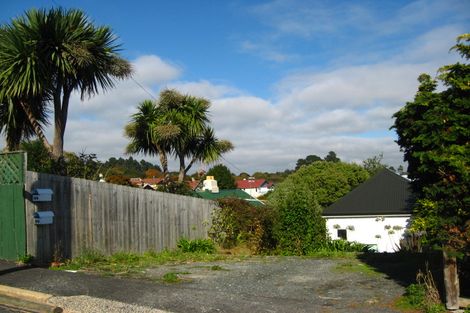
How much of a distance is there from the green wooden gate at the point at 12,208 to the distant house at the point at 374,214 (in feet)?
67.3

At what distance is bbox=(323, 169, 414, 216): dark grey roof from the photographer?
28.4 metres

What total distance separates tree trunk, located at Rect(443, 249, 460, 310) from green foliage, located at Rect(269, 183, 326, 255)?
9812 millimetres

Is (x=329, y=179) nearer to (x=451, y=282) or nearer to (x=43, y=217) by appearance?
(x=43, y=217)

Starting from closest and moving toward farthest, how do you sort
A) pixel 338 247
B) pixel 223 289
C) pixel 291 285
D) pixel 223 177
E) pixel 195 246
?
pixel 223 289 → pixel 291 285 → pixel 195 246 → pixel 338 247 → pixel 223 177

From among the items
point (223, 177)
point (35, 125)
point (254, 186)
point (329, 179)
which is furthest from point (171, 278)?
point (254, 186)

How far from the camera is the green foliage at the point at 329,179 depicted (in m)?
47.4

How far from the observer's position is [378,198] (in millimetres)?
29703

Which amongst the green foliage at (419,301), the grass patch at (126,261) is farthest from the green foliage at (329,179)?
the green foliage at (419,301)

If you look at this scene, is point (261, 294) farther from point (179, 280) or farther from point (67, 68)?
point (67, 68)

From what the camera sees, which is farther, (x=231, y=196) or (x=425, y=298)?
(x=231, y=196)

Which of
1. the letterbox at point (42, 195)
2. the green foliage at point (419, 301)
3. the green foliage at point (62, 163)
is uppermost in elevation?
the green foliage at point (62, 163)

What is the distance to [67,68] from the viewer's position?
12555 millimetres

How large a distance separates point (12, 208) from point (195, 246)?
687 cm

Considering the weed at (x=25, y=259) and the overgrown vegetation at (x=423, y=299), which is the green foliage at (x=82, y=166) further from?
the overgrown vegetation at (x=423, y=299)
